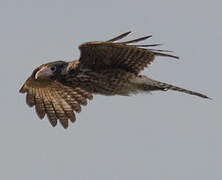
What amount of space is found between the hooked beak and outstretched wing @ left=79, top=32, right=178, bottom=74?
90 centimetres

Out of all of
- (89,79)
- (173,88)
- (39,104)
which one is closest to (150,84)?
(173,88)

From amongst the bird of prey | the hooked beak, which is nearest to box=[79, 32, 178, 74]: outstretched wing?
the bird of prey

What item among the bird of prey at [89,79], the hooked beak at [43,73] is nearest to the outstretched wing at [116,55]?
the bird of prey at [89,79]

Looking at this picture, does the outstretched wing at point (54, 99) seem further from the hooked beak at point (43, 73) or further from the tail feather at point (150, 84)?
the tail feather at point (150, 84)

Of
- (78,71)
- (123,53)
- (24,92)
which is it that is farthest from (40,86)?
(123,53)

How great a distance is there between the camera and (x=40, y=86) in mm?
16297

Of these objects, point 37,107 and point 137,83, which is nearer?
point 137,83

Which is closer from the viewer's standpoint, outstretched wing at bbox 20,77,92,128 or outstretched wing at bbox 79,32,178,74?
outstretched wing at bbox 79,32,178,74

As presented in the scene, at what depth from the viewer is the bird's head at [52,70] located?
51.1 feet

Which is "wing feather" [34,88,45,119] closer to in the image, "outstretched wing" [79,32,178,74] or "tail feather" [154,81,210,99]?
"outstretched wing" [79,32,178,74]

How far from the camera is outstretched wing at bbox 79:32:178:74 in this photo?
14227 mm

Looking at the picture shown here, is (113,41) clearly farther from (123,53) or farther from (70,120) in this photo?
(70,120)

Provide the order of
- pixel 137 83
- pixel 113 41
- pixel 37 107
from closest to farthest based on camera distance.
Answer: pixel 113 41 < pixel 137 83 < pixel 37 107

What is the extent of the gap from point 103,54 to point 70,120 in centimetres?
200
